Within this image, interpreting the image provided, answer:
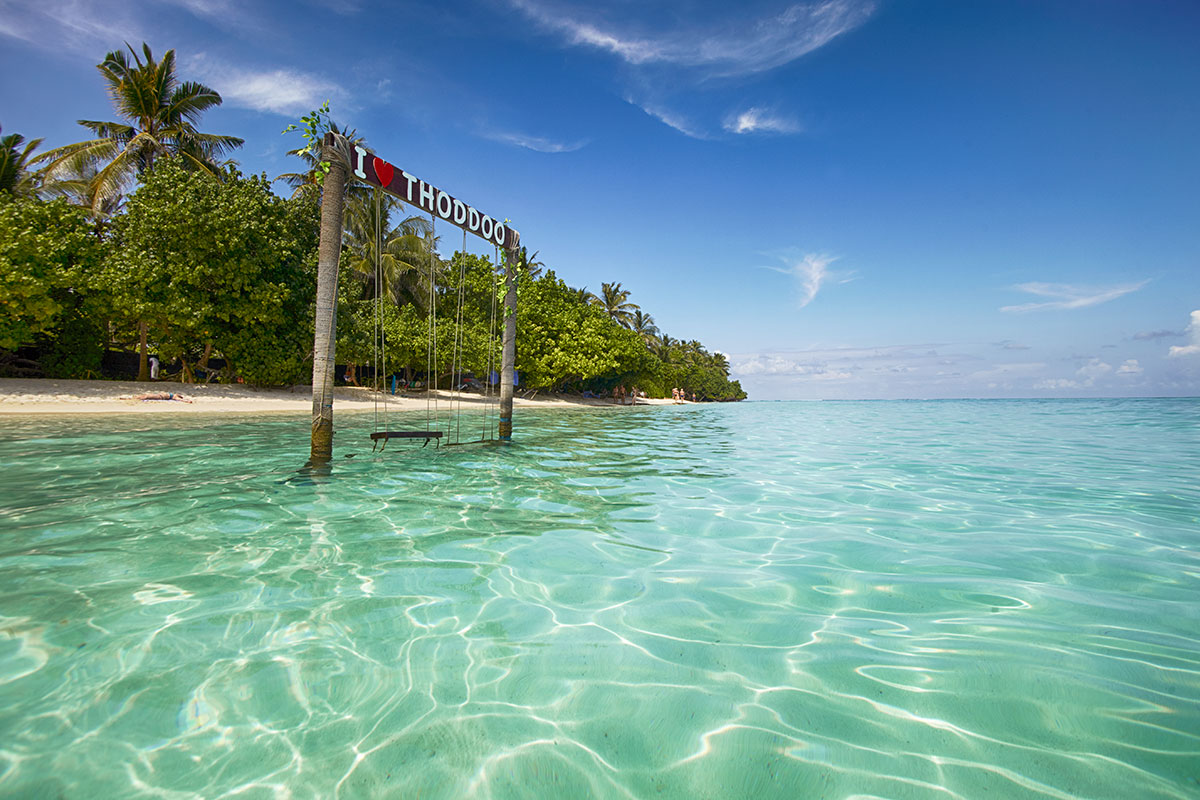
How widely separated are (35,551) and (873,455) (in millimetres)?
15005

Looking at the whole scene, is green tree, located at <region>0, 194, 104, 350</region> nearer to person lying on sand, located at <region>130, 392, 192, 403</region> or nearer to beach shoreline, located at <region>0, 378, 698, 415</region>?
beach shoreline, located at <region>0, 378, 698, 415</region>

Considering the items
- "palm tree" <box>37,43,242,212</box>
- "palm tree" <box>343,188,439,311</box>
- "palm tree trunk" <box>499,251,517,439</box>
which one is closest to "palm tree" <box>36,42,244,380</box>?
"palm tree" <box>37,43,242,212</box>

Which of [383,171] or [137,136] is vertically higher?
[137,136]

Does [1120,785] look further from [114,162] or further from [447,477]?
[114,162]

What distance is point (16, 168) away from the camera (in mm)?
24781

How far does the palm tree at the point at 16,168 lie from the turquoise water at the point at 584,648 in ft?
96.8

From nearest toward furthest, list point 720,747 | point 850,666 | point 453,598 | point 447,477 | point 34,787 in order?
point 34,787
point 720,747
point 850,666
point 453,598
point 447,477

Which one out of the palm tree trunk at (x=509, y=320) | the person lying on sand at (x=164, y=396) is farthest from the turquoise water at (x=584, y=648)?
the person lying on sand at (x=164, y=396)

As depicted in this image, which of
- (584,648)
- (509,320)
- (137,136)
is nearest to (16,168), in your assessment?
(137,136)

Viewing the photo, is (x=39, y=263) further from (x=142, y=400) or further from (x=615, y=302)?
(x=615, y=302)

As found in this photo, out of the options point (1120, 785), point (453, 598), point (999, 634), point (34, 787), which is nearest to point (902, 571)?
point (999, 634)

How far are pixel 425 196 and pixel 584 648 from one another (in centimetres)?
862

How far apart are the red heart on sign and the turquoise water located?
5.19m

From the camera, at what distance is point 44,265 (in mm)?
20312
